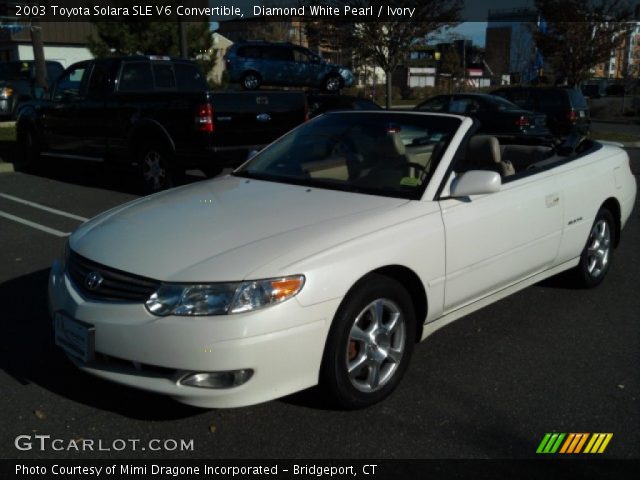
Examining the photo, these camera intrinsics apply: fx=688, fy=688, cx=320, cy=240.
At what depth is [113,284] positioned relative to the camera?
322 cm

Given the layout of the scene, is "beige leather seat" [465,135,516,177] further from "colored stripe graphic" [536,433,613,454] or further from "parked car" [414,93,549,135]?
"parked car" [414,93,549,135]

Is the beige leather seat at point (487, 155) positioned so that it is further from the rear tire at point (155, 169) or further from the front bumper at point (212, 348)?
the rear tire at point (155, 169)

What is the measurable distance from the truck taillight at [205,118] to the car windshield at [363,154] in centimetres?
406

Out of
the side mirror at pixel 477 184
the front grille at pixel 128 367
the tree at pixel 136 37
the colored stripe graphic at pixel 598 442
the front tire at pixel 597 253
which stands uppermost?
the tree at pixel 136 37

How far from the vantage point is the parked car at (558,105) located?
18.0 meters

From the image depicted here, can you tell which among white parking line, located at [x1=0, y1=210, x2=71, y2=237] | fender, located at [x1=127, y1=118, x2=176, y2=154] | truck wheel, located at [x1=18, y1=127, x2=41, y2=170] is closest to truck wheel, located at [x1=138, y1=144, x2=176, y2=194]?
fender, located at [x1=127, y1=118, x2=176, y2=154]

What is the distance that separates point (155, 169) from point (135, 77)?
61.4 inches

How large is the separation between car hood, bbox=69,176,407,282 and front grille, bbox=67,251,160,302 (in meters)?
0.04

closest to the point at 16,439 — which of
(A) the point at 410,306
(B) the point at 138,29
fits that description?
(A) the point at 410,306

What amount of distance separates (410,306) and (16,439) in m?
2.03

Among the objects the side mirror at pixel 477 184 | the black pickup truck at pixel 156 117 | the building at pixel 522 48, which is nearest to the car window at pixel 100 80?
the black pickup truck at pixel 156 117

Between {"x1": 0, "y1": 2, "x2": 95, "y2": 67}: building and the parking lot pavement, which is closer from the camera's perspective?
the parking lot pavement

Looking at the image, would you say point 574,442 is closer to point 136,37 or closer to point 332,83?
point 136,37

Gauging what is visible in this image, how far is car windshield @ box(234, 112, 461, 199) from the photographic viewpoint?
4.11m
